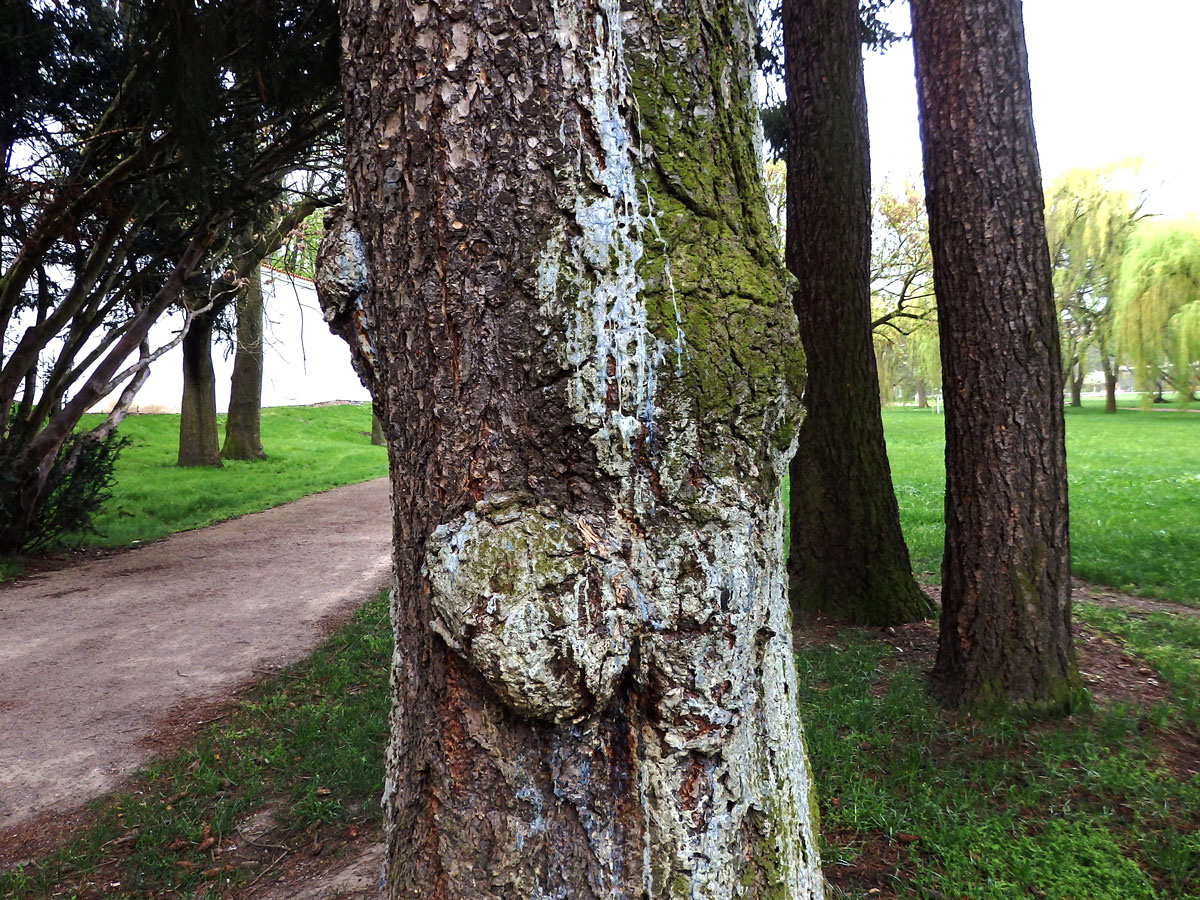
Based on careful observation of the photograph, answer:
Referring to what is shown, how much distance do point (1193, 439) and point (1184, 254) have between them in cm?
575

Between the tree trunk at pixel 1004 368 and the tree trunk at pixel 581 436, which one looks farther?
the tree trunk at pixel 1004 368

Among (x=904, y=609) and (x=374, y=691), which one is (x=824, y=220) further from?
(x=374, y=691)

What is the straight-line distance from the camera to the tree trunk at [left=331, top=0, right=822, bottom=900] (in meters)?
1.40

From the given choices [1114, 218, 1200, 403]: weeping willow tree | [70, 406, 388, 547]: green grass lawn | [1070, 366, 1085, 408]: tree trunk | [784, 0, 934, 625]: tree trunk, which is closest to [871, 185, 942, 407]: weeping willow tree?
[1114, 218, 1200, 403]: weeping willow tree

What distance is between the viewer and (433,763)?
60.1 inches

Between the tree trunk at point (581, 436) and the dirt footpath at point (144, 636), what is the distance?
10.7 feet

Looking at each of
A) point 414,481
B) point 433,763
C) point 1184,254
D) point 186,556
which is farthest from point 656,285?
point 1184,254

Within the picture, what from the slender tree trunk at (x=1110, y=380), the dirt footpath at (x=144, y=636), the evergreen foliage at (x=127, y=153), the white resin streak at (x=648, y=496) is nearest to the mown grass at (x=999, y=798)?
the white resin streak at (x=648, y=496)

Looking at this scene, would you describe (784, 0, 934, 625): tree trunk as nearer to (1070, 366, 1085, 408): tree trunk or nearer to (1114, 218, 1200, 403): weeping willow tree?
(1114, 218, 1200, 403): weeping willow tree

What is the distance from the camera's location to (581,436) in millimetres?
1417

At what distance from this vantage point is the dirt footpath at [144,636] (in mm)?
4039

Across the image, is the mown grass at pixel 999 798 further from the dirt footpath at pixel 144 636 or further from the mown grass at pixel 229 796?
the dirt footpath at pixel 144 636

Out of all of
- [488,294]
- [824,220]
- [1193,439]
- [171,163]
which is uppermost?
[171,163]

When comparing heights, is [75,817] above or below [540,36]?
below
